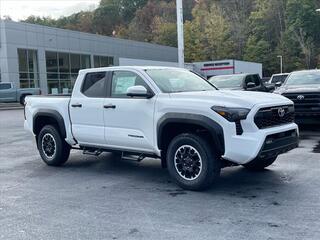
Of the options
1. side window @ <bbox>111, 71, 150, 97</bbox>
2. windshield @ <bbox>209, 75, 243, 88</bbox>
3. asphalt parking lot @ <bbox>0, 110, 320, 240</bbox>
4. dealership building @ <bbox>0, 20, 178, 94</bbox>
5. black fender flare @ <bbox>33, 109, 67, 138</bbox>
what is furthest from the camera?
dealership building @ <bbox>0, 20, 178, 94</bbox>

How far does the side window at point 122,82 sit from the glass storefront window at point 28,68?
34097 mm

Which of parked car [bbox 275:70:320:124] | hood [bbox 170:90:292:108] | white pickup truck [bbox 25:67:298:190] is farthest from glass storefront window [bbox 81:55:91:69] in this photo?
hood [bbox 170:90:292:108]

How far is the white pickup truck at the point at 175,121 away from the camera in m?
6.32

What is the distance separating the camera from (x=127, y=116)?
24.4 ft

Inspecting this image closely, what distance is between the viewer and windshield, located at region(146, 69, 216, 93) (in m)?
7.35

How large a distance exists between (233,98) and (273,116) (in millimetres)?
699

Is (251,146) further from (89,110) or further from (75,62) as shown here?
(75,62)

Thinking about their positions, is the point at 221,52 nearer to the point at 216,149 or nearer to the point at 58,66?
the point at 58,66

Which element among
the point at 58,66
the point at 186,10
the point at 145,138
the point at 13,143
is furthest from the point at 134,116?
the point at 186,10

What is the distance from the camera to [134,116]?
734cm

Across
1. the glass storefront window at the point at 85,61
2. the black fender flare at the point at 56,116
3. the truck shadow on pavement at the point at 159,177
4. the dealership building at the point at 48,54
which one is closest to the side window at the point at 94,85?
the black fender flare at the point at 56,116

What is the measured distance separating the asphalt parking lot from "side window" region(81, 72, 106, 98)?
4.75 ft

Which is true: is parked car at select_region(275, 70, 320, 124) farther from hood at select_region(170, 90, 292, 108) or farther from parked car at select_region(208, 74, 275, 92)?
hood at select_region(170, 90, 292, 108)

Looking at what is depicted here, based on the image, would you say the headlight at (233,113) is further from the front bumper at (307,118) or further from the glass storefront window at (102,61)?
the glass storefront window at (102,61)
